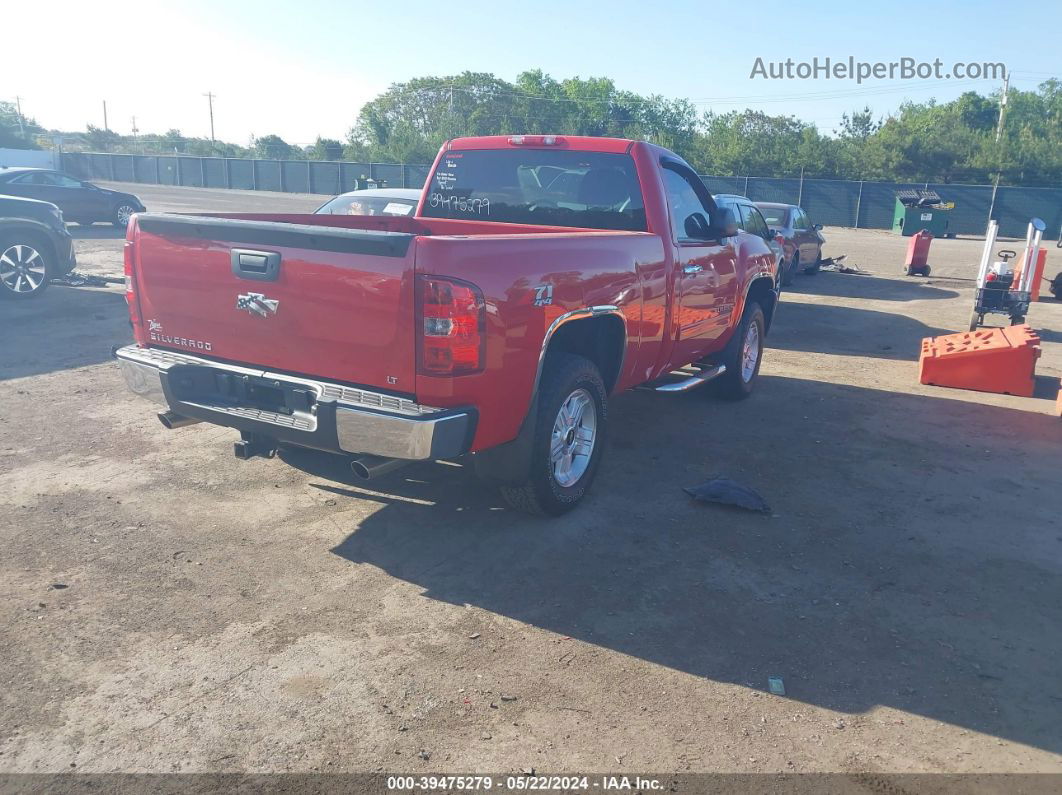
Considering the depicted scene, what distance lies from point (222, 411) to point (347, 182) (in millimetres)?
49325

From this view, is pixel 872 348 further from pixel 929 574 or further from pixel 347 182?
pixel 347 182

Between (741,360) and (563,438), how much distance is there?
328 cm

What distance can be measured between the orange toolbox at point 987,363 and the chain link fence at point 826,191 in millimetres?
19763

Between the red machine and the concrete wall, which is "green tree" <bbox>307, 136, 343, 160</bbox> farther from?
the red machine

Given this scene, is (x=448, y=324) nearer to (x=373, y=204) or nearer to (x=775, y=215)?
(x=373, y=204)

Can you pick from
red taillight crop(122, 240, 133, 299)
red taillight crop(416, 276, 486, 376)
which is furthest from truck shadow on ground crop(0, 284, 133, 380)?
red taillight crop(416, 276, 486, 376)

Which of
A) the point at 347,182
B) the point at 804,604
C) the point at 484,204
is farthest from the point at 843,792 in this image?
the point at 347,182

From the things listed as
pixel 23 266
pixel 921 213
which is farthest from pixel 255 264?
pixel 921 213

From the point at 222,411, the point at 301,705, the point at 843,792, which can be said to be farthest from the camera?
the point at 222,411

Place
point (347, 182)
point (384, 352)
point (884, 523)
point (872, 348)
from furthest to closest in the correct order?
point (347, 182)
point (872, 348)
point (884, 523)
point (384, 352)

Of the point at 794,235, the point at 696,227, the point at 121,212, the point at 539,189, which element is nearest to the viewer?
the point at 539,189

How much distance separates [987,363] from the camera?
330 inches

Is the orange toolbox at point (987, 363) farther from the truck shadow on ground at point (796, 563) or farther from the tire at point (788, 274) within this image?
the tire at point (788, 274)

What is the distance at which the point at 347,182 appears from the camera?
2005 inches
